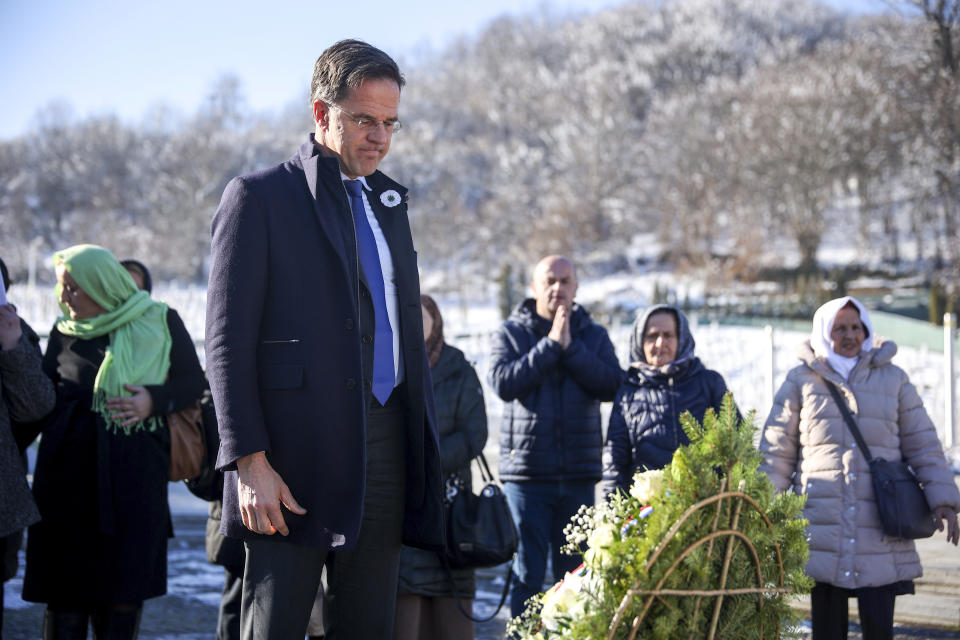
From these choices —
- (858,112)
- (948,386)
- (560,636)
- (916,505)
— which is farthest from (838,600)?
(858,112)

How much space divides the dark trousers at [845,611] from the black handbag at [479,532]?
137 centimetres

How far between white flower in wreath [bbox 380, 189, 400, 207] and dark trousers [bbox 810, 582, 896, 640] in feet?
8.89

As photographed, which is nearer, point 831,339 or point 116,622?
point 116,622

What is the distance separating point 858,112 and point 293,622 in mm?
47904

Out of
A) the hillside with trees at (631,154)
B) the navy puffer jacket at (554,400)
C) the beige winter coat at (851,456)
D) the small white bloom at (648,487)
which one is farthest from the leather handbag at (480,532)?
the hillside with trees at (631,154)

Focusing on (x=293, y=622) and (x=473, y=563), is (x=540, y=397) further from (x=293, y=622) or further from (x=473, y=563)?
(x=293, y=622)

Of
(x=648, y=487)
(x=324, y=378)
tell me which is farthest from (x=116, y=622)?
(x=648, y=487)

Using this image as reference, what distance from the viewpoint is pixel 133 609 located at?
420 centimetres

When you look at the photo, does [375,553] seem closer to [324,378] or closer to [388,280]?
[324,378]

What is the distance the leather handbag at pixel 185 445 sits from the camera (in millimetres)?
4395

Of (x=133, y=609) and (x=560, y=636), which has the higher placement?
(x=560, y=636)

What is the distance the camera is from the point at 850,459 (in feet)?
14.4

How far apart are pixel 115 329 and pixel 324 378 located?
7.26 feet

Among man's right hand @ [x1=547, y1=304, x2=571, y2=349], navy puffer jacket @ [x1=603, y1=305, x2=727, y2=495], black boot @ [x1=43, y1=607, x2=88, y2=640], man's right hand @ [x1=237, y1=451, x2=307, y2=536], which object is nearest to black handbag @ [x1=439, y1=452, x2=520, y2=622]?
navy puffer jacket @ [x1=603, y1=305, x2=727, y2=495]
